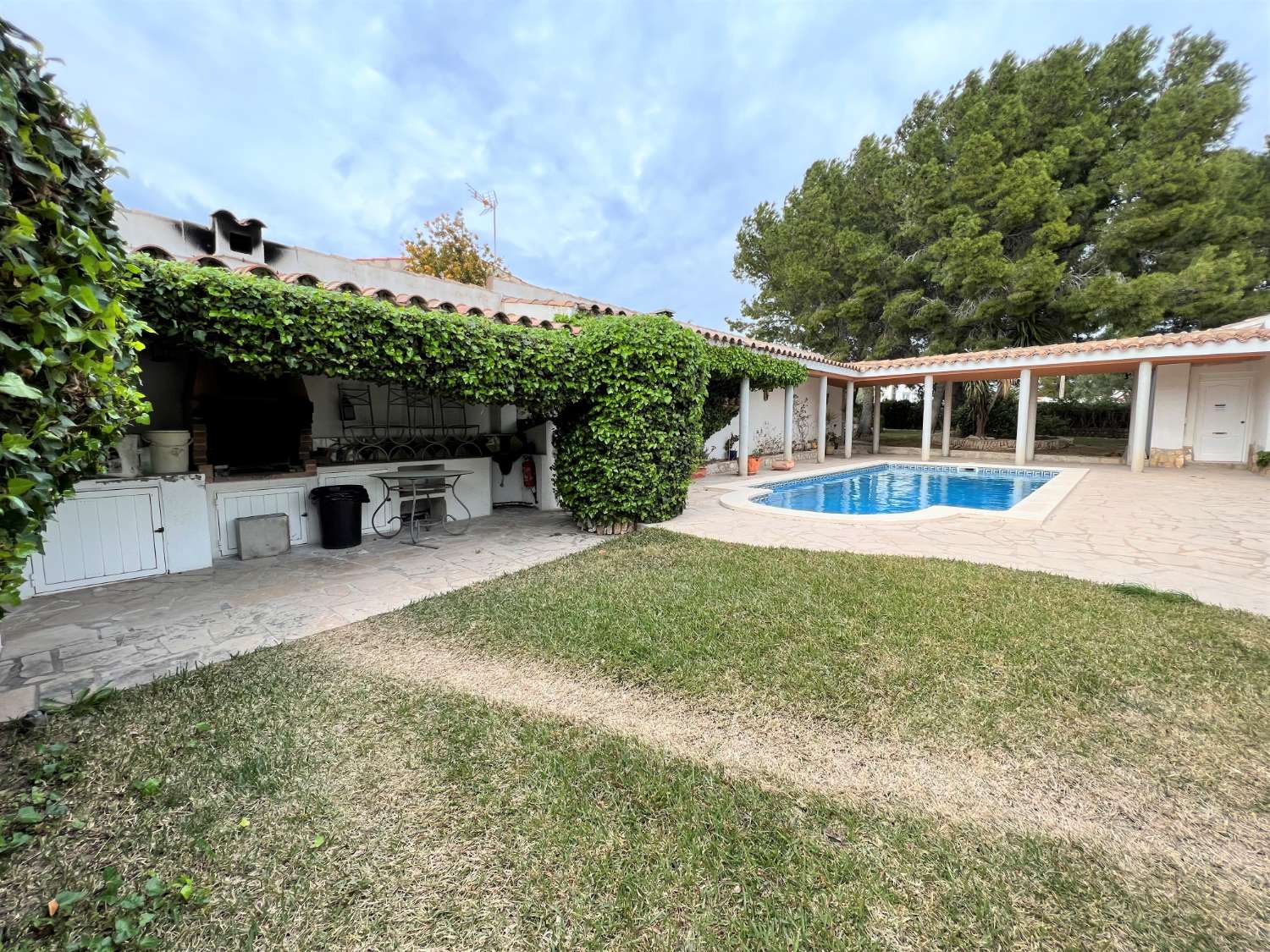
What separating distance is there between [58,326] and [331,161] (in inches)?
931

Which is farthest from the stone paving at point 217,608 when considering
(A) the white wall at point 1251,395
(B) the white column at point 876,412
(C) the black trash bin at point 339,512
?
(A) the white wall at point 1251,395

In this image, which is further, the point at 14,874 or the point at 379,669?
the point at 379,669

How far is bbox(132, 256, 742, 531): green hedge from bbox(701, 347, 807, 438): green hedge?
16.6 ft

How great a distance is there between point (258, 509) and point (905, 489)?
14.4 metres

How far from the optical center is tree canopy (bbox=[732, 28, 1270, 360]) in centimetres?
1717

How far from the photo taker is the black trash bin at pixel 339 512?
284 inches

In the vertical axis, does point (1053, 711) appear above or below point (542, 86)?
below

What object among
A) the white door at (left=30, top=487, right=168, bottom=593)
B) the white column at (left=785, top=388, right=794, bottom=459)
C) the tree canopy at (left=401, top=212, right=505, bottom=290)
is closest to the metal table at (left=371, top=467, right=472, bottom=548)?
the white door at (left=30, top=487, right=168, bottom=593)

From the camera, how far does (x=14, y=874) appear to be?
6.39 ft

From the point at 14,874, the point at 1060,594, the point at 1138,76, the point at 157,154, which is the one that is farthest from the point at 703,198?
the point at 14,874

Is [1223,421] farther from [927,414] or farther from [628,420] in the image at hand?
[628,420]

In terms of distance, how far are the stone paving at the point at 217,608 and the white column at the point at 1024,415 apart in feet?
52.7

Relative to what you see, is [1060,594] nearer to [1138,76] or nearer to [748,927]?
[748,927]

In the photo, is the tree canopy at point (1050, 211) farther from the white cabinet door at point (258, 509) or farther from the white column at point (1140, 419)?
the white cabinet door at point (258, 509)
